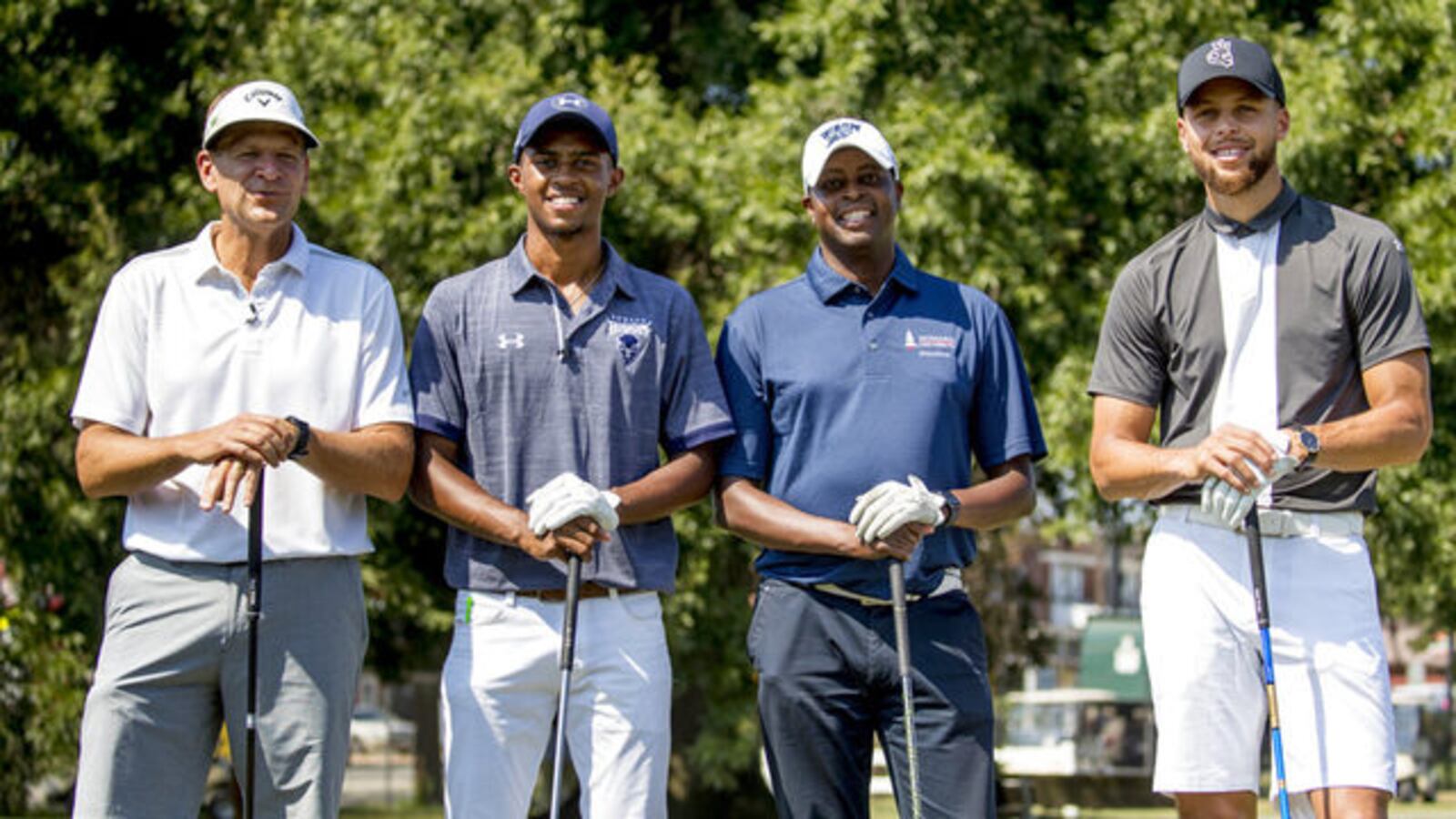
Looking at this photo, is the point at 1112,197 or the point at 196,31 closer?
the point at 1112,197

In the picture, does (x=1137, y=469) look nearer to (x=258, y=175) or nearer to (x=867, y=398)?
(x=867, y=398)

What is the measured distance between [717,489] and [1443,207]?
34.7 feet

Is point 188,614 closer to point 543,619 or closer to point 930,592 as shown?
point 543,619

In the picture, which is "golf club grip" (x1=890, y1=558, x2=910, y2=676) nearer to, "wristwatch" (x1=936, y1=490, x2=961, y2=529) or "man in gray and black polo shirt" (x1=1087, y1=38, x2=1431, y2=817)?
"wristwatch" (x1=936, y1=490, x2=961, y2=529)

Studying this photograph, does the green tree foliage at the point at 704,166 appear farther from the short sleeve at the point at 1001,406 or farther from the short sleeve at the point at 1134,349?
the short sleeve at the point at 1134,349

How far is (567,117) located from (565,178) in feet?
0.58

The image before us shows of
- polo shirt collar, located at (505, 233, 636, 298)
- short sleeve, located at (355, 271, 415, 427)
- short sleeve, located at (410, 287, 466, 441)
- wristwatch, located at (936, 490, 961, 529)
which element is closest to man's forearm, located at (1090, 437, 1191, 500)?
wristwatch, located at (936, 490, 961, 529)

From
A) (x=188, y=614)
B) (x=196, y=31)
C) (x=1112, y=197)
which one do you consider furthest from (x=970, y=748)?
(x=196, y=31)

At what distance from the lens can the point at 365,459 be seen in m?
4.96

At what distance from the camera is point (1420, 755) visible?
39875mm

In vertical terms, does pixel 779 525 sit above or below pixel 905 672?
above

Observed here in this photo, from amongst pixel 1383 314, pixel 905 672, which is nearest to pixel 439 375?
pixel 905 672

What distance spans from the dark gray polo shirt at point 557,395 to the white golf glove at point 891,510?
0.56 m

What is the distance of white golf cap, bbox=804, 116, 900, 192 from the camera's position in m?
5.42
